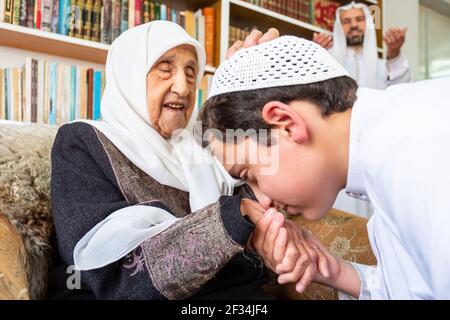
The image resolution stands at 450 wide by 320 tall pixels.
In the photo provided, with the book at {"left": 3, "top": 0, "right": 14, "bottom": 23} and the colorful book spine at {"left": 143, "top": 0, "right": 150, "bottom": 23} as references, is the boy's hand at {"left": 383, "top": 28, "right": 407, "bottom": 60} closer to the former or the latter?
the colorful book spine at {"left": 143, "top": 0, "right": 150, "bottom": 23}

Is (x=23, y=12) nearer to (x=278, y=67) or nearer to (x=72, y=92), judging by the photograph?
(x=72, y=92)

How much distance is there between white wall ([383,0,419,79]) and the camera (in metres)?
3.57

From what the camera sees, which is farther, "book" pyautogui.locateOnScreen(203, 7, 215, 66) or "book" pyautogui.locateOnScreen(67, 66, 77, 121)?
"book" pyautogui.locateOnScreen(203, 7, 215, 66)

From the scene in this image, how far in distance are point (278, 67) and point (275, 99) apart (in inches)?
2.5

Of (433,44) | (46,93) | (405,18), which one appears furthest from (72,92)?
(433,44)

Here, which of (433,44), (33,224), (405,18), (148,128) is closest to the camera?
(33,224)

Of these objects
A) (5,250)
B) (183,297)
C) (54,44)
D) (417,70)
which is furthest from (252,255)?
(417,70)

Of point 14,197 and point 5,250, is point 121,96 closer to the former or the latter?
point 14,197

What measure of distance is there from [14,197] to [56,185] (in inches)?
5.0

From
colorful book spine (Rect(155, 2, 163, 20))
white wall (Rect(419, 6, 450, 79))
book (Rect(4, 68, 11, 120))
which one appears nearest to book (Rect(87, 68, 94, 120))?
book (Rect(4, 68, 11, 120))

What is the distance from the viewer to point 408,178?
649 mm

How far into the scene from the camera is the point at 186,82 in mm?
1413

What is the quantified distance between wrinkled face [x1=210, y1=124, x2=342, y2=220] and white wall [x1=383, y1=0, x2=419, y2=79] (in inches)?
121

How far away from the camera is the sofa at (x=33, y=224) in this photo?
0.87m
